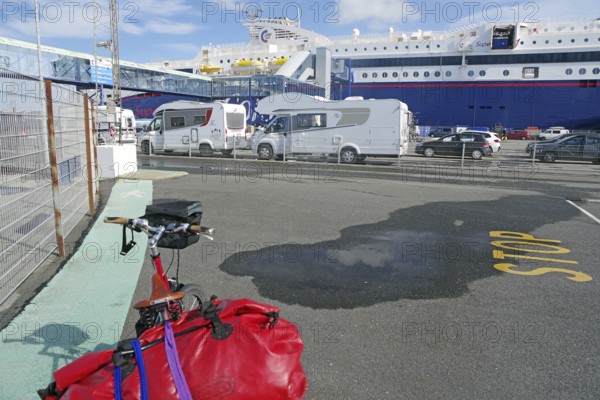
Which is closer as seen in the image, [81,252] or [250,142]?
[81,252]

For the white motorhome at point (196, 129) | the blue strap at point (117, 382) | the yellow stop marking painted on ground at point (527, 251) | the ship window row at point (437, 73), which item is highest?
the ship window row at point (437, 73)

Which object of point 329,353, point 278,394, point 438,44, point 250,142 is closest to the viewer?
point 278,394

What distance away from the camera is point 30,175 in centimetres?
466

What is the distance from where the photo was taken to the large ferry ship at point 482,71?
152ft

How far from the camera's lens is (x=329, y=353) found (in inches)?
130

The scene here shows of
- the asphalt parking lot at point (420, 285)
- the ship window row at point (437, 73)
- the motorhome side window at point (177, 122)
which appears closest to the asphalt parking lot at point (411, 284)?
the asphalt parking lot at point (420, 285)

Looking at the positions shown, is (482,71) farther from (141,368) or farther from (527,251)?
(141,368)

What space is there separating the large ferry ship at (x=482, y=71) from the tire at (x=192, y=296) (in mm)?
41038

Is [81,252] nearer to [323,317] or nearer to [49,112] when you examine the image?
[49,112]

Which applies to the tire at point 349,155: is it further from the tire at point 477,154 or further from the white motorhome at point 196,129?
the tire at point 477,154

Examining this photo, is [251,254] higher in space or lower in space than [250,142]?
lower

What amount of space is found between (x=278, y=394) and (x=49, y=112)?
458 cm

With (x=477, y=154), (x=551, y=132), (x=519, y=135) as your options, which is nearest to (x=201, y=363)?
(x=477, y=154)

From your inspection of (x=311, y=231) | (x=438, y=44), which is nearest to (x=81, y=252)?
(x=311, y=231)
